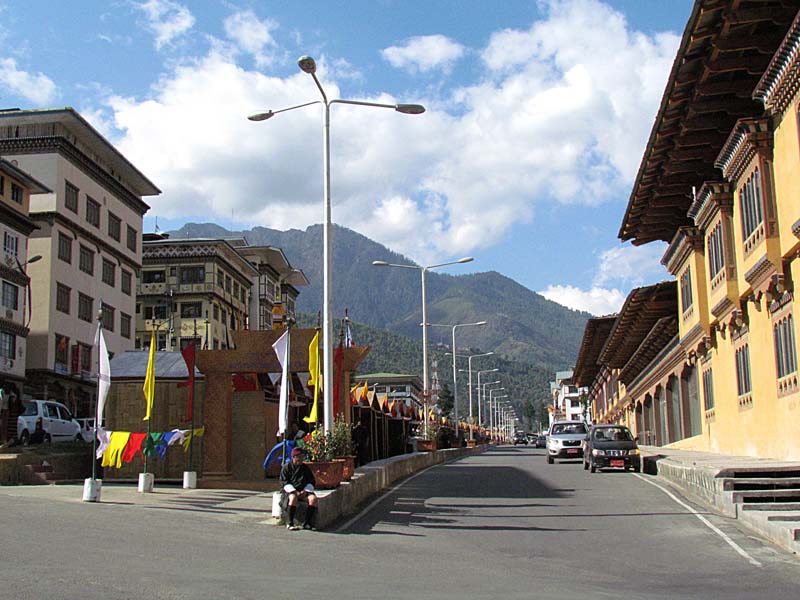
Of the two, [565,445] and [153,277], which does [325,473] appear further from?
[153,277]

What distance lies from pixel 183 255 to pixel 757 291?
61.5 m

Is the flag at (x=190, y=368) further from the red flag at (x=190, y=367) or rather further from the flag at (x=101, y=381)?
the flag at (x=101, y=381)

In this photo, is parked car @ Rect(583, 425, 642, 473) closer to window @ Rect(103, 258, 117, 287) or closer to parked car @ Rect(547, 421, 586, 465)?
parked car @ Rect(547, 421, 586, 465)

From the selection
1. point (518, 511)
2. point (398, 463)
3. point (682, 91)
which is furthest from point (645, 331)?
point (518, 511)

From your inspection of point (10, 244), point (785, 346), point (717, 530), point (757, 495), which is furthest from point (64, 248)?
point (717, 530)

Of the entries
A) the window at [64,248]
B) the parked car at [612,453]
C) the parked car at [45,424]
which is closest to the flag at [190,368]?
the parked car at [45,424]

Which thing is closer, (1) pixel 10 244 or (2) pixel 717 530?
(2) pixel 717 530

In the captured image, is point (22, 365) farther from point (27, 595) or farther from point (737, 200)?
point (27, 595)

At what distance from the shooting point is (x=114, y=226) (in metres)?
61.6

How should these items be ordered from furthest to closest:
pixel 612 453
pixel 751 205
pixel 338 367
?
pixel 612 453 < pixel 338 367 < pixel 751 205

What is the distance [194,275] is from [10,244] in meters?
30.7

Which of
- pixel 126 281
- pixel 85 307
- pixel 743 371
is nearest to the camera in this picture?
pixel 743 371

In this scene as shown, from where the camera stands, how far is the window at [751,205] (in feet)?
73.0

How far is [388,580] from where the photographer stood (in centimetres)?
1027
